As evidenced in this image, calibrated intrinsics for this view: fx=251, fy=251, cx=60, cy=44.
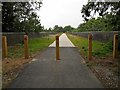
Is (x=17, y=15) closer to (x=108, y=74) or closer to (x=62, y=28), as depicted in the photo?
(x=108, y=74)

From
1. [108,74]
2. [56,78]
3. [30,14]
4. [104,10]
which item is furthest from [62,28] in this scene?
[56,78]

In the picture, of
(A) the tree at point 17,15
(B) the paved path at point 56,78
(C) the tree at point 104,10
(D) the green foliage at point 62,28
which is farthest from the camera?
(D) the green foliage at point 62,28

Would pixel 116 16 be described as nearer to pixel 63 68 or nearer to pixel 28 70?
pixel 63 68

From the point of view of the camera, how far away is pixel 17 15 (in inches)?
918

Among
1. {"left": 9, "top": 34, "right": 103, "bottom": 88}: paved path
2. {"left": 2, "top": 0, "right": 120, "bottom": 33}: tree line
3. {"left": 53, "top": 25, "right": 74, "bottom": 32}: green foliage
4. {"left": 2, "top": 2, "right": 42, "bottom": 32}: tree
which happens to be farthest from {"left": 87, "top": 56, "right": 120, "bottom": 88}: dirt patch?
{"left": 53, "top": 25, "right": 74, "bottom": 32}: green foliage

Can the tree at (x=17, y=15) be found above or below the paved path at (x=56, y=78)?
above

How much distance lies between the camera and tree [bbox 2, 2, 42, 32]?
21.8 meters

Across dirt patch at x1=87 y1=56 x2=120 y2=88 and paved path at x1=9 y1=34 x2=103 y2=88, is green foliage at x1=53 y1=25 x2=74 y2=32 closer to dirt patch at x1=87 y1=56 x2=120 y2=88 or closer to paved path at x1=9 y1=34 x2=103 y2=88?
dirt patch at x1=87 y1=56 x2=120 y2=88

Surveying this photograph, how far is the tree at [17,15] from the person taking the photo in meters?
21.8

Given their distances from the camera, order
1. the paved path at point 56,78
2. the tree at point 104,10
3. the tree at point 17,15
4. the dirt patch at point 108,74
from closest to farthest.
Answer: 1. the paved path at point 56,78
2. the dirt patch at point 108,74
3. the tree at point 104,10
4. the tree at point 17,15

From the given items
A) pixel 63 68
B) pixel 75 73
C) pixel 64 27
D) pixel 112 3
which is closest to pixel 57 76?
pixel 75 73

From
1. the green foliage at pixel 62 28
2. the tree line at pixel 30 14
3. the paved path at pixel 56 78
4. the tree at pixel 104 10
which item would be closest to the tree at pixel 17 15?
the tree line at pixel 30 14

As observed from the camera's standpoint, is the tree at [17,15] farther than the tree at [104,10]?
Yes

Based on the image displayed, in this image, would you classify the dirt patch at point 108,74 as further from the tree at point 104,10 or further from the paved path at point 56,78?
the tree at point 104,10
